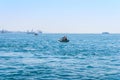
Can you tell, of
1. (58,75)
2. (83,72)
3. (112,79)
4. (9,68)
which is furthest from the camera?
(9,68)

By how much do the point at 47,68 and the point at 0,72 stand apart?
7.56 meters

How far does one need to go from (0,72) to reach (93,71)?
12.3m

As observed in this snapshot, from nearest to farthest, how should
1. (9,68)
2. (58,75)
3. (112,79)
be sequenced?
(112,79), (58,75), (9,68)

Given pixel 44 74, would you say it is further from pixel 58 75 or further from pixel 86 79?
pixel 86 79

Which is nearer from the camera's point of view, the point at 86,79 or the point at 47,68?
the point at 86,79

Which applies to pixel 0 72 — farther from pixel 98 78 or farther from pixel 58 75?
pixel 98 78

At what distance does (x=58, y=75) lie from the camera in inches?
1561

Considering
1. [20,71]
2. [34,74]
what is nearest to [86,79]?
[34,74]

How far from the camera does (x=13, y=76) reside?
3831 cm

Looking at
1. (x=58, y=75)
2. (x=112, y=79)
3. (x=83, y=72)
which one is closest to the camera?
(x=112, y=79)

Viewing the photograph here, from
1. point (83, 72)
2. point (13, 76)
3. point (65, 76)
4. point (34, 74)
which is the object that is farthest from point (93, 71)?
point (13, 76)

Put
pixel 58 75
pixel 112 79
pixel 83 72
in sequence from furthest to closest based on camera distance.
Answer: pixel 83 72, pixel 58 75, pixel 112 79

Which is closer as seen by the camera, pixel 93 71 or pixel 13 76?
pixel 13 76

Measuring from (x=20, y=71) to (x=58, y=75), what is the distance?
580 centimetres
